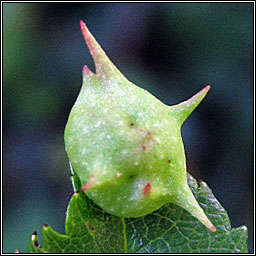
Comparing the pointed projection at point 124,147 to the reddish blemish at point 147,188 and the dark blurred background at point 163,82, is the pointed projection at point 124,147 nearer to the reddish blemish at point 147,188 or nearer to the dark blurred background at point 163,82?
the reddish blemish at point 147,188

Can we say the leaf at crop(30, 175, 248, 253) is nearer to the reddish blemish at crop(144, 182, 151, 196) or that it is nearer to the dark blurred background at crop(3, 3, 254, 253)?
the reddish blemish at crop(144, 182, 151, 196)

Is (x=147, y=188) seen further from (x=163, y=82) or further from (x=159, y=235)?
(x=163, y=82)

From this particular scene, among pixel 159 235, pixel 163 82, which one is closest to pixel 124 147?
pixel 159 235

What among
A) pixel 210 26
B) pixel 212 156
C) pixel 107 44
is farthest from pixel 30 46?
pixel 212 156

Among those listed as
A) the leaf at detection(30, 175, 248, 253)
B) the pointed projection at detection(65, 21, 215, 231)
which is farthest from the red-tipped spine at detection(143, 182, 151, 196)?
the leaf at detection(30, 175, 248, 253)

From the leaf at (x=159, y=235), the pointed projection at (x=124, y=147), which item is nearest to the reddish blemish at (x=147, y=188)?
the pointed projection at (x=124, y=147)

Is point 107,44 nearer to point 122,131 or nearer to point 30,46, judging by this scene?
point 30,46
